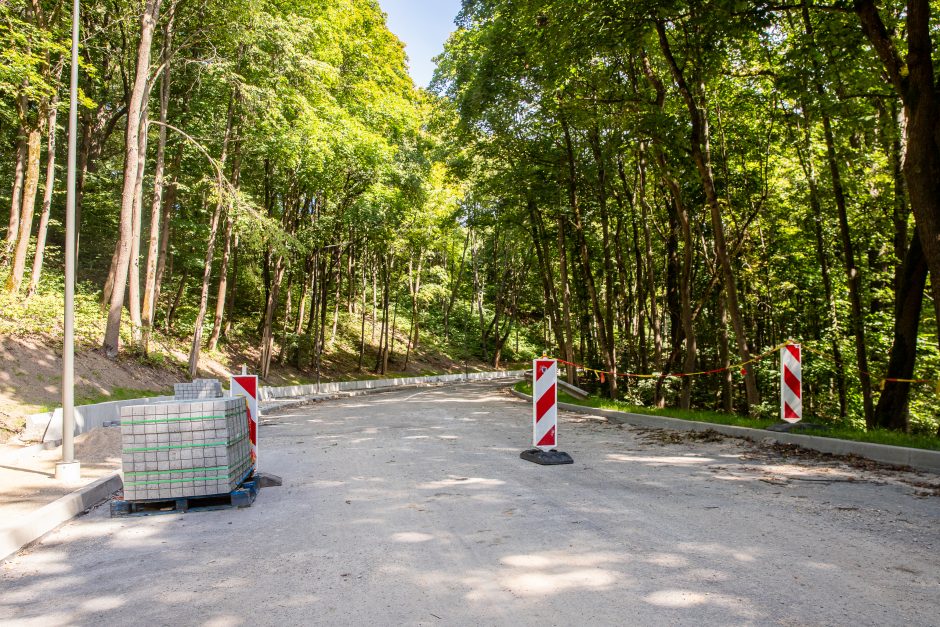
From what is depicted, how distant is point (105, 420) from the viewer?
13625 millimetres

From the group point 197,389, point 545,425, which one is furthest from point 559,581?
point 197,389

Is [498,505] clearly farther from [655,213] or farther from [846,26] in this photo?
[655,213]

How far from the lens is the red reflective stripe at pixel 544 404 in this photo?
8749 millimetres

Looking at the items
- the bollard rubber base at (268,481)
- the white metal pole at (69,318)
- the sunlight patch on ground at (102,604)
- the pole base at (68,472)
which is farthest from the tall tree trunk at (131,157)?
the sunlight patch on ground at (102,604)

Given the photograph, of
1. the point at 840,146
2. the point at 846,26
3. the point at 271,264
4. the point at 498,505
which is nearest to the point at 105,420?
the point at 498,505

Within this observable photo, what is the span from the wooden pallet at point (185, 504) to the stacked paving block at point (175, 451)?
84 mm

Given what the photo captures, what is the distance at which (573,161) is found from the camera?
20.2 m

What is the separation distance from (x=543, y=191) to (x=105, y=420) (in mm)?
14695

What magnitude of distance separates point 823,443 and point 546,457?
410cm

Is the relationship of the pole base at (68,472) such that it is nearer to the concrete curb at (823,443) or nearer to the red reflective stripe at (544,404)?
the red reflective stripe at (544,404)

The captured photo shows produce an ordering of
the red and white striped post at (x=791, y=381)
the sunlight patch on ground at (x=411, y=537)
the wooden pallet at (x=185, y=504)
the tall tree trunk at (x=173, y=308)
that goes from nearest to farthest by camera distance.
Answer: the sunlight patch on ground at (x=411, y=537) < the wooden pallet at (x=185, y=504) < the red and white striped post at (x=791, y=381) < the tall tree trunk at (x=173, y=308)

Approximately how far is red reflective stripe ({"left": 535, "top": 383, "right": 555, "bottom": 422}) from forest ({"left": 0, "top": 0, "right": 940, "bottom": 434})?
16.7 ft

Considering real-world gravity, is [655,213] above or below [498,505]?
above

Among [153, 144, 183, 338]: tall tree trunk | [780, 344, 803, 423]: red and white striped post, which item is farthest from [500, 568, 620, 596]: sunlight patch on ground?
[153, 144, 183, 338]: tall tree trunk
